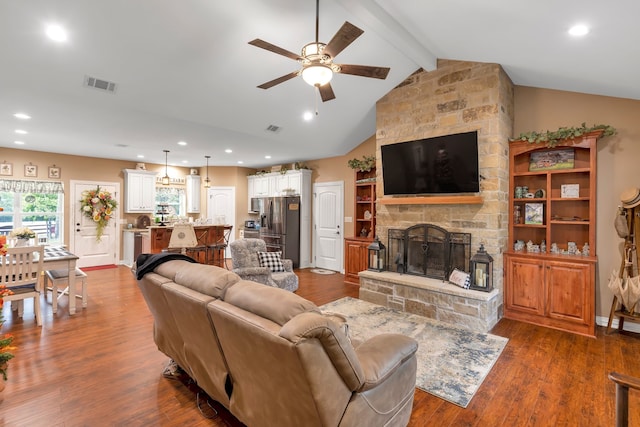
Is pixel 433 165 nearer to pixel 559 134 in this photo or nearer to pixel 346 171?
pixel 559 134

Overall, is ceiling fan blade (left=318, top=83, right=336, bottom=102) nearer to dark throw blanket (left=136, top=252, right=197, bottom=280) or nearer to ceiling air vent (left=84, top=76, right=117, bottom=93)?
dark throw blanket (left=136, top=252, right=197, bottom=280)

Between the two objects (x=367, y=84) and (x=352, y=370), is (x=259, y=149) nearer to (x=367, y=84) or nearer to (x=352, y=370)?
(x=367, y=84)

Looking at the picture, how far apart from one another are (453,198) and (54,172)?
8173mm

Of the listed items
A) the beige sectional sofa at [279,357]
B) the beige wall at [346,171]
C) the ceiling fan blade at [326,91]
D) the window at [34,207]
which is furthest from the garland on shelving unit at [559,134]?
the window at [34,207]

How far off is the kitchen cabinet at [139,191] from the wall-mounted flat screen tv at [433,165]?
6350mm

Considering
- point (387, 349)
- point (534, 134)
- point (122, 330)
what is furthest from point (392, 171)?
point (122, 330)

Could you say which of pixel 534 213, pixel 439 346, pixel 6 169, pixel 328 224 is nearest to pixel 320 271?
pixel 328 224

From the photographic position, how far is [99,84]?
12.0 feet

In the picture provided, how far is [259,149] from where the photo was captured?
6.68 metres

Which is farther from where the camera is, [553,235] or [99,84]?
[553,235]

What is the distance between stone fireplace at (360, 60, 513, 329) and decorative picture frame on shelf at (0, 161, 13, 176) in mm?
7468

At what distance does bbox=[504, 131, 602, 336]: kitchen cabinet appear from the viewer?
3633 mm

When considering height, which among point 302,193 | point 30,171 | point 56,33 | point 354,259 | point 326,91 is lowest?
point 354,259

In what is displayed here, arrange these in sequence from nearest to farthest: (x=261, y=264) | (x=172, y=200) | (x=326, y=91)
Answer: (x=326, y=91) < (x=261, y=264) < (x=172, y=200)
